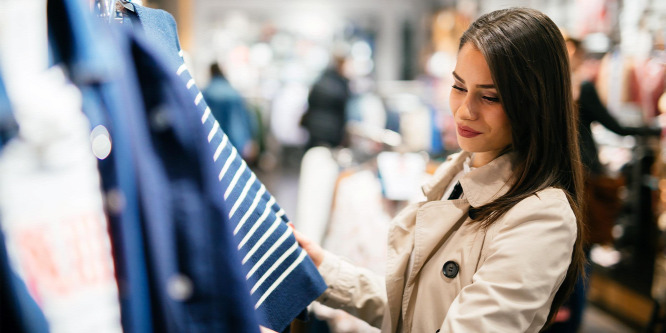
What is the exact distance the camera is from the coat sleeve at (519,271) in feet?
2.78

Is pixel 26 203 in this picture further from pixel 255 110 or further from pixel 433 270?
pixel 255 110

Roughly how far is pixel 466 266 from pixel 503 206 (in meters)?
0.13

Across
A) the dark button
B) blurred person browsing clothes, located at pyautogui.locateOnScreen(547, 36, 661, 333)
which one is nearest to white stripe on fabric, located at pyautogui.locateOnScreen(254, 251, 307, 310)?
the dark button

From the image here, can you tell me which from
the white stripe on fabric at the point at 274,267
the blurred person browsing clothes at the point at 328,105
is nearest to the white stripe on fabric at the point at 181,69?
the white stripe on fabric at the point at 274,267

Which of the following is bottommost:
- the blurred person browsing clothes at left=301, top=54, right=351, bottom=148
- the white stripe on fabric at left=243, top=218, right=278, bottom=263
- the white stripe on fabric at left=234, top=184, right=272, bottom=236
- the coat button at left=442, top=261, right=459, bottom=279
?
the blurred person browsing clothes at left=301, top=54, right=351, bottom=148

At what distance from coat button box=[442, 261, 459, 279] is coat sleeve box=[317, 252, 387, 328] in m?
0.25

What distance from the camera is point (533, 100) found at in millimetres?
930

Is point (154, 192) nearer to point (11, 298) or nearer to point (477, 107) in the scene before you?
point (11, 298)

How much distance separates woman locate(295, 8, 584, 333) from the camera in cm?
86

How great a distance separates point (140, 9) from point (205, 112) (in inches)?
7.5

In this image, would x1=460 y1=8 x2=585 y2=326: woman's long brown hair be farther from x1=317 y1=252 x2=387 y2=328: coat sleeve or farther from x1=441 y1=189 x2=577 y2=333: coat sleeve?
x1=317 y1=252 x2=387 y2=328: coat sleeve

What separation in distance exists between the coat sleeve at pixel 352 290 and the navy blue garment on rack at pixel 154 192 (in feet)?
1.95

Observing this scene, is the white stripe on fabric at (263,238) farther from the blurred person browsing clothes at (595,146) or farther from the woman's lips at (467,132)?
the blurred person browsing clothes at (595,146)

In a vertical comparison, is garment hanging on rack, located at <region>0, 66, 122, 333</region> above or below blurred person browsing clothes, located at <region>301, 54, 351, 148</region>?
above
